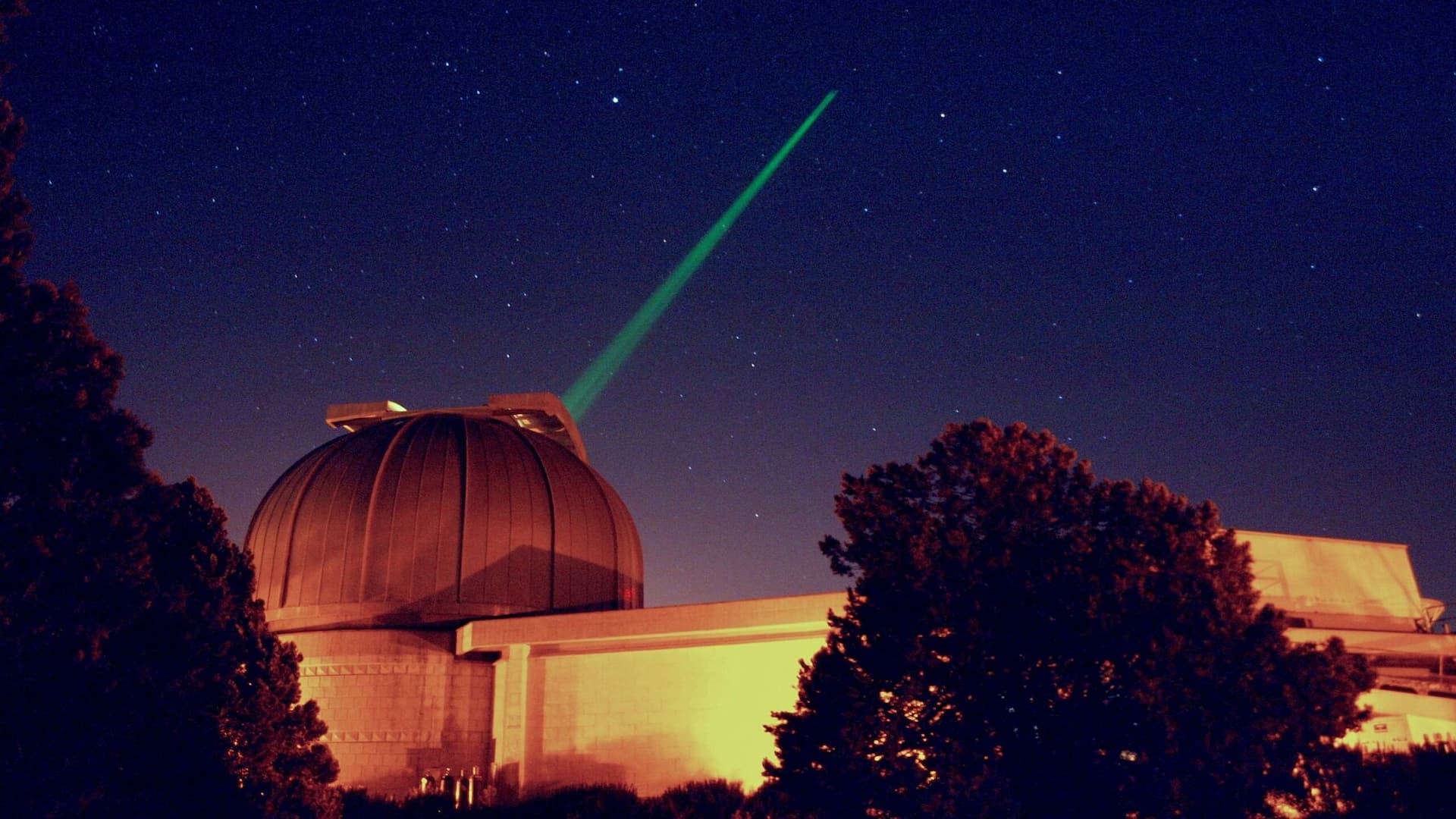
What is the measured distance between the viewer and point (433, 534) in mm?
24453

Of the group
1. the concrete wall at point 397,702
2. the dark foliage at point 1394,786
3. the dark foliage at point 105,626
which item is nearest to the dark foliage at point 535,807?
the concrete wall at point 397,702

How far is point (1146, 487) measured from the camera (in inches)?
547

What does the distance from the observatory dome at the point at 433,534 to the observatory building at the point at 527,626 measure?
0.05 meters

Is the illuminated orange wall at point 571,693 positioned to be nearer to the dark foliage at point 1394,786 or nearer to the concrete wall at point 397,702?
the concrete wall at point 397,702

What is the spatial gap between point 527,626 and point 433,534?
4163 millimetres

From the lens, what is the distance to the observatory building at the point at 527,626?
20.5m

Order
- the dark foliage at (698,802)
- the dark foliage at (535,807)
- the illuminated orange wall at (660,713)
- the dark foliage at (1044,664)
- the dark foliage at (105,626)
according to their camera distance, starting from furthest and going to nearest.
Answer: the illuminated orange wall at (660,713)
the dark foliage at (535,807)
the dark foliage at (698,802)
the dark foliage at (105,626)
the dark foliage at (1044,664)

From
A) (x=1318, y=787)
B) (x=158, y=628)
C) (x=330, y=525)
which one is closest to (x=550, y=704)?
(x=330, y=525)

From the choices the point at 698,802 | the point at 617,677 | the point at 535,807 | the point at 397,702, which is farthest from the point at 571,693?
the point at 698,802

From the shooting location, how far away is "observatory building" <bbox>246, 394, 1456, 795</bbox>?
20516mm

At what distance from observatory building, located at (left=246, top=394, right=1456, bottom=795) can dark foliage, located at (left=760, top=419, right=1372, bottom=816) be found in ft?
17.1

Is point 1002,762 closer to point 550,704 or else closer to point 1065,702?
point 1065,702

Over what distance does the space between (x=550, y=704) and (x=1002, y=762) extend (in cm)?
1160

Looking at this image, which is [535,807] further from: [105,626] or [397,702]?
[105,626]
